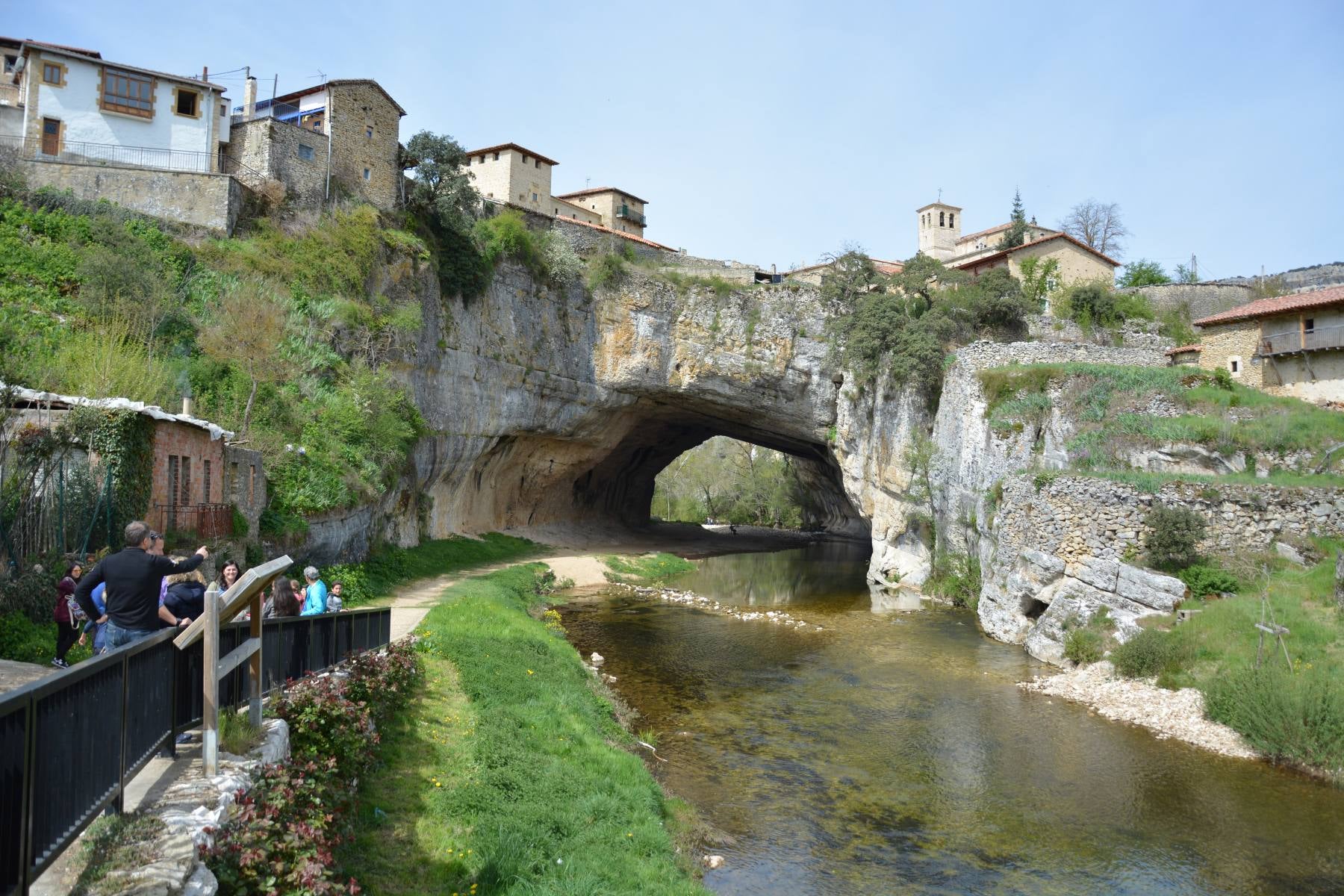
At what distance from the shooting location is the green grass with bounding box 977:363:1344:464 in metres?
21.6

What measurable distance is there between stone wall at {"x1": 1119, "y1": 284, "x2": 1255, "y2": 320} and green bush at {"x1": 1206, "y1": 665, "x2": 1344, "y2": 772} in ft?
96.0

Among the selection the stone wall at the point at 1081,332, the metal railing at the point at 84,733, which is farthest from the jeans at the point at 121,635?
the stone wall at the point at 1081,332

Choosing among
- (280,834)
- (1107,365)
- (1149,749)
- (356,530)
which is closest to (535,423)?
(356,530)

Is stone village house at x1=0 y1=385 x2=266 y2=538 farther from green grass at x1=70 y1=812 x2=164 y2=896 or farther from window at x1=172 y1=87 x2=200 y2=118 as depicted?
window at x1=172 y1=87 x2=200 y2=118

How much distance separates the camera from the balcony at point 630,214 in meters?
54.7

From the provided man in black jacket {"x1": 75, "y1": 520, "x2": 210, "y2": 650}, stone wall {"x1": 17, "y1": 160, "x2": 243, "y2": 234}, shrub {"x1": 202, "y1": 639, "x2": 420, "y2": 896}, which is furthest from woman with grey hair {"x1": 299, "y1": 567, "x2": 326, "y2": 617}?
stone wall {"x1": 17, "y1": 160, "x2": 243, "y2": 234}

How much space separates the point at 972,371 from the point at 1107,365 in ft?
13.8

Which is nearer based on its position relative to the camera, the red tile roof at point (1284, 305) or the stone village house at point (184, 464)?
the stone village house at point (184, 464)

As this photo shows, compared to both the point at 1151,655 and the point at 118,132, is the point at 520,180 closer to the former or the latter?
the point at 118,132

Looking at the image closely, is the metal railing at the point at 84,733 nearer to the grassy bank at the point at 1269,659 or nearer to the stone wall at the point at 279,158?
the grassy bank at the point at 1269,659

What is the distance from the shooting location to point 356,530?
23141 millimetres

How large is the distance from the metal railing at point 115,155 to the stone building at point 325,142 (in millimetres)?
1314

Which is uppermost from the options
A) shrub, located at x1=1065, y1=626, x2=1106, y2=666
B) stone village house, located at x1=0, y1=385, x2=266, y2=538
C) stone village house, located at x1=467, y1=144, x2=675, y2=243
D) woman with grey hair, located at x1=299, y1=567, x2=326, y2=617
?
stone village house, located at x1=467, y1=144, x2=675, y2=243

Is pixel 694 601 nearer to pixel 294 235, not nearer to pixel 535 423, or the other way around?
pixel 535 423
